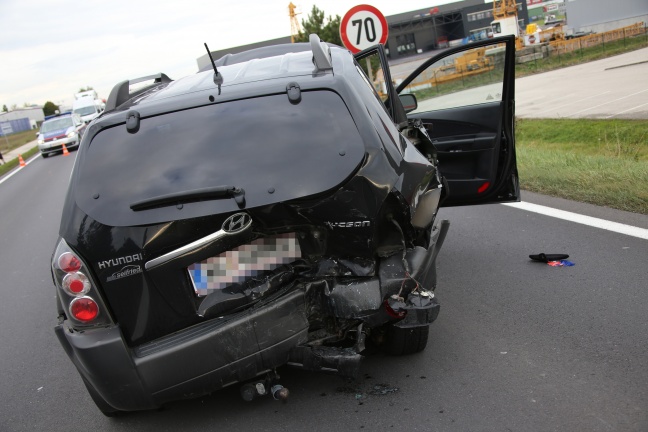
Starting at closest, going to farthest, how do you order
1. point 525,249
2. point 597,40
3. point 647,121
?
point 525,249
point 647,121
point 597,40

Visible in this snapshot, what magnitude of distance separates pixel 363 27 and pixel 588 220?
22.1 feet

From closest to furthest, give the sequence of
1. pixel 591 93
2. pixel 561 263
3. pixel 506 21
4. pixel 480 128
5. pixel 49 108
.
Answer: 1. pixel 561 263
2. pixel 480 128
3. pixel 591 93
4. pixel 506 21
5. pixel 49 108

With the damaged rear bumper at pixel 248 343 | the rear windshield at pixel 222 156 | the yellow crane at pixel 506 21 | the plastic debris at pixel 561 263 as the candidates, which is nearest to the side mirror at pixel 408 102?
the plastic debris at pixel 561 263

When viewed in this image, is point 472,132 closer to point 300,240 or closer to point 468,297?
point 468,297

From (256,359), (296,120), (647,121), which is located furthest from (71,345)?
(647,121)

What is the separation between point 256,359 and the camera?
12.3ft

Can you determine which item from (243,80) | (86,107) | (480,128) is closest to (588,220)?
(480,128)

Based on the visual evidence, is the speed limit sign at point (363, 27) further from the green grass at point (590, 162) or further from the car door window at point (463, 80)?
the car door window at point (463, 80)

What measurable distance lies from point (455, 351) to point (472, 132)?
8.71 ft

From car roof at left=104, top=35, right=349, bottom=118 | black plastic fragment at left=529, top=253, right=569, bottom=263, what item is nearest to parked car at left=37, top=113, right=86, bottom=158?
car roof at left=104, top=35, right=349, bottom=118

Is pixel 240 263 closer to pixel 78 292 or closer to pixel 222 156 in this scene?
pixel 222 156

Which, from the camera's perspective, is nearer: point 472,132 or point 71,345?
point 71,345

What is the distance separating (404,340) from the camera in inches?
174

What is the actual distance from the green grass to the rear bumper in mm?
4708
